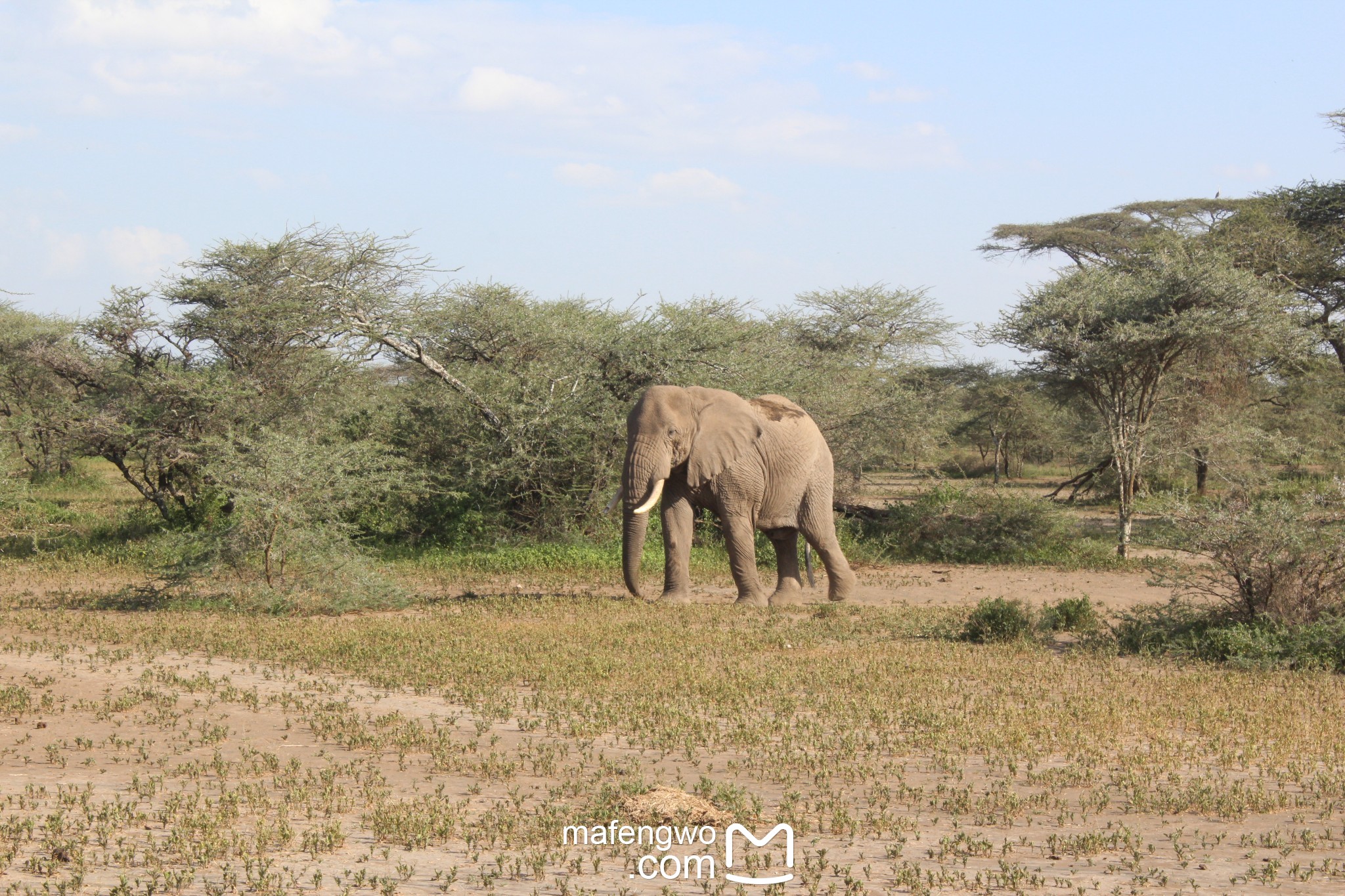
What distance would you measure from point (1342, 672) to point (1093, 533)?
38.4 ft

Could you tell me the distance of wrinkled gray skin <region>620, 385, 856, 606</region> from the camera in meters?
13.3

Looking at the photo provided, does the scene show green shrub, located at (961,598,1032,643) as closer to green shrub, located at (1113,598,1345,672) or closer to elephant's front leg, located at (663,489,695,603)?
green shrub, located at (1113,598,1345,672)

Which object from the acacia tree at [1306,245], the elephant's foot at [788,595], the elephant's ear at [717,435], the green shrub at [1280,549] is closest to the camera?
the green shrub at [1280,549]

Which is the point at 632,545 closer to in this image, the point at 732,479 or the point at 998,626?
the point at 732,479

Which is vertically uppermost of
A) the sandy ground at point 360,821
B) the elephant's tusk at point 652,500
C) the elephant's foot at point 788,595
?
the elephant's tusk at point 652,500

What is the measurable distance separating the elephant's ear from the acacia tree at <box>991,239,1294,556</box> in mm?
7201

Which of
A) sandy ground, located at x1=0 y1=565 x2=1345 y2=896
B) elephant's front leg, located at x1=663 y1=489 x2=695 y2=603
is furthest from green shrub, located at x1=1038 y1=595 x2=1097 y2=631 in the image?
sandy ground, located at x1=0 y1=565 x2=1345 y2=896

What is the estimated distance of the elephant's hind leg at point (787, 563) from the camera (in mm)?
14430

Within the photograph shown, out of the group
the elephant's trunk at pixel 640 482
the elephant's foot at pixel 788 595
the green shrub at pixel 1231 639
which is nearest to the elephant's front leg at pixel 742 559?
the elephant's foot at pixel 788 595

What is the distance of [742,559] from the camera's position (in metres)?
13.7

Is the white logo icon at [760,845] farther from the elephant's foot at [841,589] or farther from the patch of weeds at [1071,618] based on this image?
the elephant's foot at [841,589]

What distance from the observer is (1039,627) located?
1162cm

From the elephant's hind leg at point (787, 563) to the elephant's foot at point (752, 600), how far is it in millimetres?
523

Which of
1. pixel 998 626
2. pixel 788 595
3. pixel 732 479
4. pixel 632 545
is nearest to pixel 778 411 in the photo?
pixel 732 479
